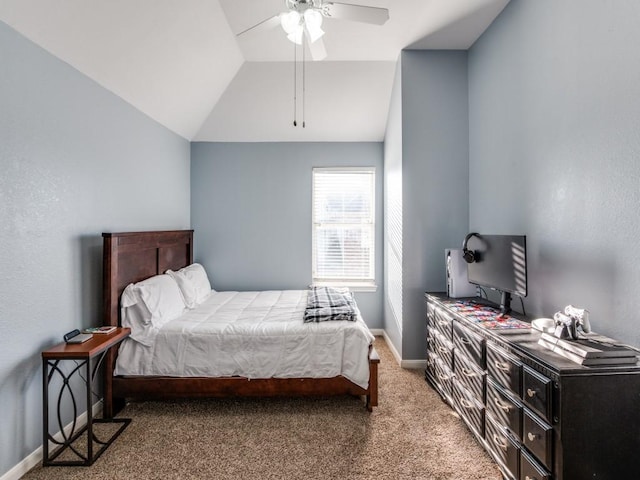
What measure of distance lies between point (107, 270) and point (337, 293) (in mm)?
2074

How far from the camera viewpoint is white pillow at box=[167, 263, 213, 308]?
3.24 metres

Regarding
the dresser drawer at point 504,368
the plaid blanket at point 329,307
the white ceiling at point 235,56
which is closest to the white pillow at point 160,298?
the plaid blanket at point 329,307

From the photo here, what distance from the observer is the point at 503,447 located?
1.82m

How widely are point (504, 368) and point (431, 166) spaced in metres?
2.06

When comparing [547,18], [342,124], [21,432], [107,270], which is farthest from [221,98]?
[21,432]

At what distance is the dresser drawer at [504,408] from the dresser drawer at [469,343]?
0.14 m

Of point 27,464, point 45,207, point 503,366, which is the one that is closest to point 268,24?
point 45,207

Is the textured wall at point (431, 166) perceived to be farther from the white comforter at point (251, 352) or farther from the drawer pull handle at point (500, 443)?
the drawer pull handle at point (500, 443)

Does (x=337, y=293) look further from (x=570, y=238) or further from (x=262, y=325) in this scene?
(x=570, y=238)

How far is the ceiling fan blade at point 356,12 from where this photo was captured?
6.44 feet

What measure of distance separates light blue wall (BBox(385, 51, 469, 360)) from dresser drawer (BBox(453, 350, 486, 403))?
91 centimetres

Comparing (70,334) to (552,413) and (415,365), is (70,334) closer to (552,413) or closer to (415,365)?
(552,413)

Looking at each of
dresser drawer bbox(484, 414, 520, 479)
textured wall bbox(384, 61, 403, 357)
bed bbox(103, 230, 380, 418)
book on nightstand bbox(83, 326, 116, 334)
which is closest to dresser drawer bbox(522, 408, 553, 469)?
dresser drawer bbox(484, 414, 520, 479)

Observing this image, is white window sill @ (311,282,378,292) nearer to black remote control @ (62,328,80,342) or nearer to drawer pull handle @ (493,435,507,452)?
drawer pull handle @ (493,435,507,452)
